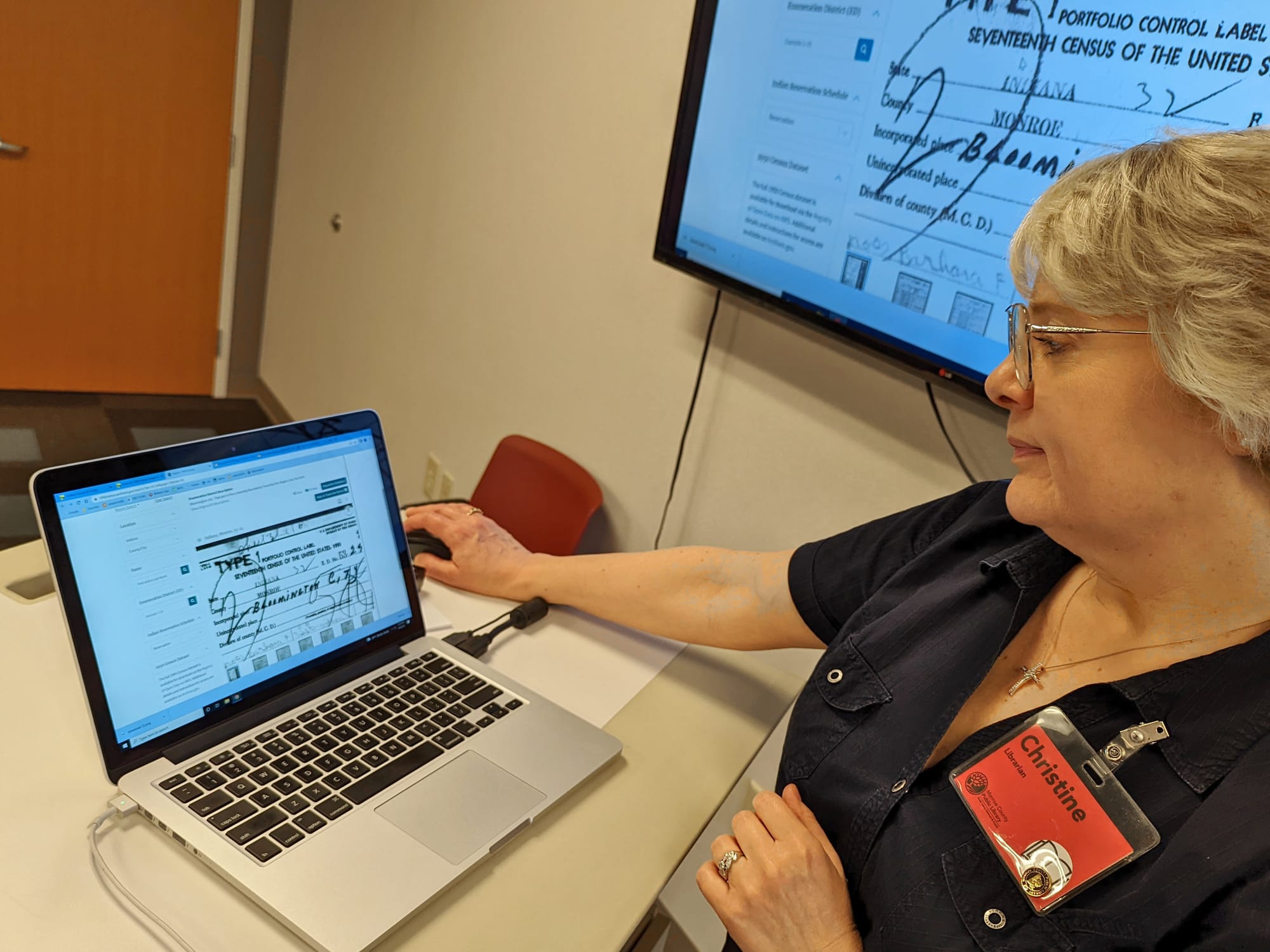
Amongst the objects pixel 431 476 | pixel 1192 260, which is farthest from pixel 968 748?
pixel 431 476

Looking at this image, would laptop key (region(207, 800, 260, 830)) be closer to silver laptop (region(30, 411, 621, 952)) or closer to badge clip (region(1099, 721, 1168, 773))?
silver laptop (region(30, 411, 621, 952))

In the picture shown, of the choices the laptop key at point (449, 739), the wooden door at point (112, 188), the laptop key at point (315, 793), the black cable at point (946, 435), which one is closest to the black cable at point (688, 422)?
the black cable at point (946, 435)

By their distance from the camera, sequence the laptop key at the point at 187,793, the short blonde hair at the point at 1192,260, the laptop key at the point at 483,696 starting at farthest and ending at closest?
the laptop key at the point at 483,696 < the laptop key at the point at 187,793 < the short blonde hair at the point at 1192,260

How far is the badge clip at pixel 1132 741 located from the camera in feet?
2.77

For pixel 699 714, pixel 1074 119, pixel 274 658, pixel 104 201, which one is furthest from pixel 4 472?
pixel 1074 119

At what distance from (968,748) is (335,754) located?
0.66 meters

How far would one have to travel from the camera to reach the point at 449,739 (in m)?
1.01

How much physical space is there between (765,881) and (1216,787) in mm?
423

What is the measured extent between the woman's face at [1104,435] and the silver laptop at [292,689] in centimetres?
58

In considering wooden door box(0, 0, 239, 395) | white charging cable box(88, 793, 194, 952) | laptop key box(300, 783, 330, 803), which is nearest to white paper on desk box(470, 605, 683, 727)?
laptop key box(300, 783, 330, 803)

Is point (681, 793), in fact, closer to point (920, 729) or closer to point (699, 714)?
point (699, 714)

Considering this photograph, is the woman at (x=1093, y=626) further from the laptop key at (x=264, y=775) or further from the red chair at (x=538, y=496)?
the red chair at (x=538, y=496)

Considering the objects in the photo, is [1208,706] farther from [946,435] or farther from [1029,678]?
[946,435]

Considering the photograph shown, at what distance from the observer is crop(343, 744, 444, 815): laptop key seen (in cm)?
91
